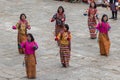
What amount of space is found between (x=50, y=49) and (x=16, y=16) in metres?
6.50

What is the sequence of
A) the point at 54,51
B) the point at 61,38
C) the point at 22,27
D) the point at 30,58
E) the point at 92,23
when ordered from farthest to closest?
the point at 92,23
the point at 54,51
the point at 22,27
the point at 61,38
the point at 30,58

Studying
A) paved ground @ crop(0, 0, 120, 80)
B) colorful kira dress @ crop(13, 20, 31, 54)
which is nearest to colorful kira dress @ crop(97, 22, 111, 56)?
paved ground @ crop(0, 0, 120, 80)

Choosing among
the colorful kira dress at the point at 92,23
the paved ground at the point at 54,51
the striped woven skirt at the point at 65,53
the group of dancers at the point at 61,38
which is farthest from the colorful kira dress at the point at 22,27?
the colorful kira dress at the point at 92,23

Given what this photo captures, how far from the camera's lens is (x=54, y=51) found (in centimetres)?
1509

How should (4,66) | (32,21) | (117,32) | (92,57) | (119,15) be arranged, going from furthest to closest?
(119,15), (32,21), (117,32), (92,57), (4,66)

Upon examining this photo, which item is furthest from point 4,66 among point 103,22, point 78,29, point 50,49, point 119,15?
point 119,15

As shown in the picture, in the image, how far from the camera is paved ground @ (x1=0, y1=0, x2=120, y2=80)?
12.5m

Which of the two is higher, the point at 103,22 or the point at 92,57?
the point at 103,22

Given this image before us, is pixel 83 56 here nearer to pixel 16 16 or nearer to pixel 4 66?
pixel 4 66

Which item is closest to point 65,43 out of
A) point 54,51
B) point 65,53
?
point 65,53


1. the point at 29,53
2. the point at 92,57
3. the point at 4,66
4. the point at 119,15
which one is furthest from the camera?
the point at 119,15

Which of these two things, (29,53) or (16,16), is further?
(16,16)

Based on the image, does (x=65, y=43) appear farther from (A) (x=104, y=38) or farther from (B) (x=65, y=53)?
(A) (x=104, y=38)

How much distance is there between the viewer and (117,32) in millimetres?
18016
